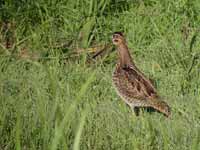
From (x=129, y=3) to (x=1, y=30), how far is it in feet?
4.23

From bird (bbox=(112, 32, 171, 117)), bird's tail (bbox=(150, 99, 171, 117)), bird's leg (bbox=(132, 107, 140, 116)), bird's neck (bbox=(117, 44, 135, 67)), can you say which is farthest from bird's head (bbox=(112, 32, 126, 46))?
bird's tail (bbox=(150, 99, 171, 117))

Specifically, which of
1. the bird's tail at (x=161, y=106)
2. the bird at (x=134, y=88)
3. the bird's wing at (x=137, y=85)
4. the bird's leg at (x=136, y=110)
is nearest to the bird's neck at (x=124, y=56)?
the bird at (x=134, y=88)

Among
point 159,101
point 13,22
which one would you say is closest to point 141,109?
point 159,101

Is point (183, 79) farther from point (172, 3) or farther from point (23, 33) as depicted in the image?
point (23, 33)

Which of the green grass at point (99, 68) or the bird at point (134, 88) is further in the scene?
the bird at point (134, 88)

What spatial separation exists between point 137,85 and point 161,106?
48 centimetres

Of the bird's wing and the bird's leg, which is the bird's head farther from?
the bird's leg

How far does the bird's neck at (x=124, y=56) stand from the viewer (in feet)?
20.7

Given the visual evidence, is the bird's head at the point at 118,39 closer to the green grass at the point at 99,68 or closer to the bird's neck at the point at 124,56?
the bird's neck at the point at 124,56

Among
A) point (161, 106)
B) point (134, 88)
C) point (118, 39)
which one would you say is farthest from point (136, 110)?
point (118, 39)

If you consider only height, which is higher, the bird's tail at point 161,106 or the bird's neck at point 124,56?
the bird's neck at point 124,56

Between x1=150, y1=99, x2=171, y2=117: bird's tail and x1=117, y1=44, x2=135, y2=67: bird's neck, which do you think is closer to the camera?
x1=150, y1=99, x2=171, y2=117: bird's tail

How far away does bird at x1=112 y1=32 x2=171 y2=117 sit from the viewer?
571 centimetres

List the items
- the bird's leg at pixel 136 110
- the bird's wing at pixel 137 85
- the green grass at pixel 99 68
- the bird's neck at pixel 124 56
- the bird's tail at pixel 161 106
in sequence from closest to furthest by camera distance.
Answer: the green grass at pixel 99 68 < the bird's tail at pixel 161 106 < the bird's leg at pixel 136 110 < the bird's wing at pixel 137 85 < the bird's neck at pixel 124 56
